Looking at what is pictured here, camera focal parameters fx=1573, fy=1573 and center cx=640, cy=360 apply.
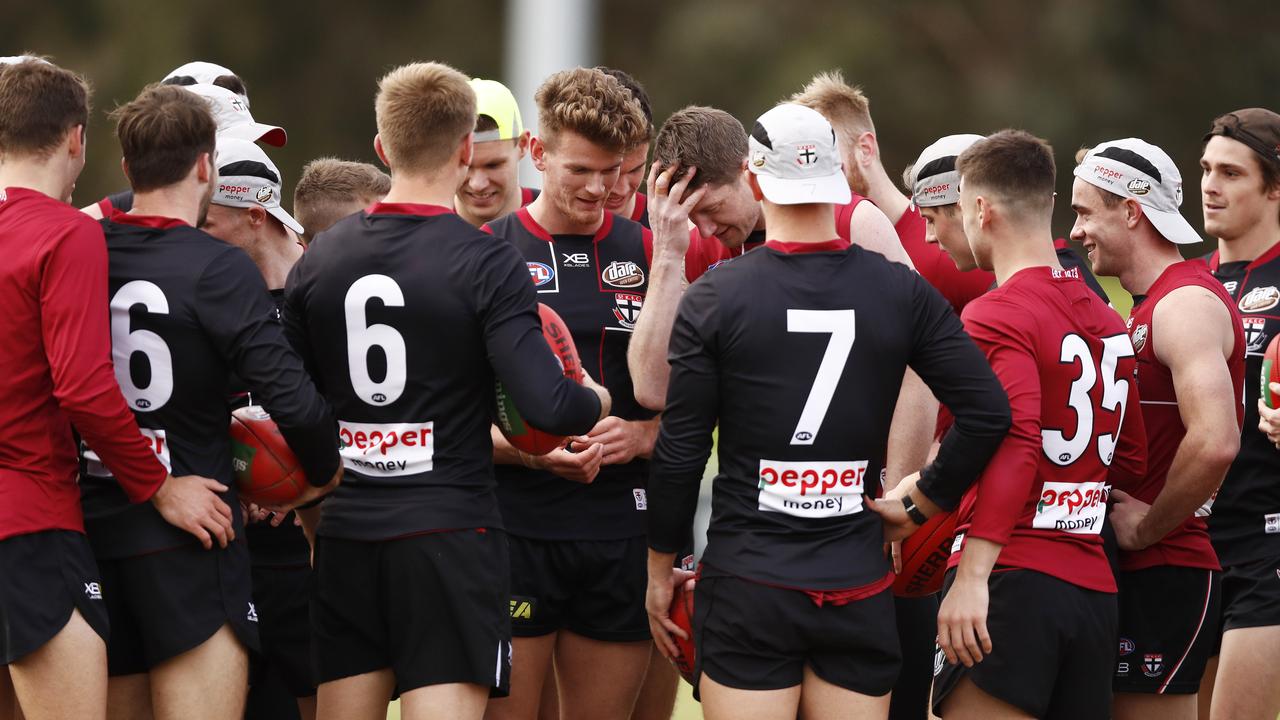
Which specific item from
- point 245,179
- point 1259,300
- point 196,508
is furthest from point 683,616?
point 1259,300

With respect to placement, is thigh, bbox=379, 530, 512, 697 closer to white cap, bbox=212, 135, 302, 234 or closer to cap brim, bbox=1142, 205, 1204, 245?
white cap, bbox=212, 135, 302, 234

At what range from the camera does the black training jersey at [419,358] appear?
444cm

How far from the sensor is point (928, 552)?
5051 mm

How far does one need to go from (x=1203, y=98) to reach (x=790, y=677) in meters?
32.2

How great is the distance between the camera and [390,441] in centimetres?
454

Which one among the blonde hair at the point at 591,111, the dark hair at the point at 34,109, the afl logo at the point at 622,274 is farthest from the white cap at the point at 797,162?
the dark hair at the point at 34,109

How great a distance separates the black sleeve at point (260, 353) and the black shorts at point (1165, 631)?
2805 millimetres

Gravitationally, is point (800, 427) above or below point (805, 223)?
below

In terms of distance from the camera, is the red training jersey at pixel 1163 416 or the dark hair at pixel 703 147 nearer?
the dark hair at pixel 703 147

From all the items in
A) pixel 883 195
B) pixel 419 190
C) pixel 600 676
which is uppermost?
pixel 419 190

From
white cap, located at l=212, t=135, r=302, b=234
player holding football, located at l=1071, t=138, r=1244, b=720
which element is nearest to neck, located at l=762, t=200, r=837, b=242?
player holding football, located at l=1071, t=138, r=1244, b=720

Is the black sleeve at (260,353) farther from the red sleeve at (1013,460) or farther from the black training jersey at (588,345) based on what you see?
the red sleeve at (1013,460)

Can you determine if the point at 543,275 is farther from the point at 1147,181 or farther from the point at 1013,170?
the point at 1147,181

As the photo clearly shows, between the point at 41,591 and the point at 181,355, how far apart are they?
0.75m
